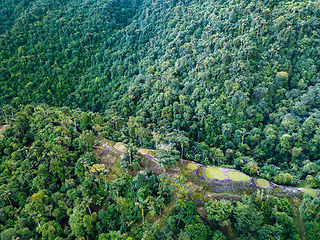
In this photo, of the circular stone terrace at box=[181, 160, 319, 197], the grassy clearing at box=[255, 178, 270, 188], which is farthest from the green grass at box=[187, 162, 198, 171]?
the grassy clearing at box=[255, 178, 270, 188]

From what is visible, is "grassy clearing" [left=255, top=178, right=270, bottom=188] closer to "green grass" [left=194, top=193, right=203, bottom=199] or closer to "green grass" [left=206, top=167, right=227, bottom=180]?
"green grass" [left=206, top=167, right=227, bottom=180]

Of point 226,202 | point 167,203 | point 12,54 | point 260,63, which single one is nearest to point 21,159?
point 167,203

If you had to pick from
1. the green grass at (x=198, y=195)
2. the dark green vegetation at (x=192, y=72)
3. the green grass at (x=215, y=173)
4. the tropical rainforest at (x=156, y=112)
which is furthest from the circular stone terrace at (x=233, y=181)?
the green grass at (x=198, y=195)

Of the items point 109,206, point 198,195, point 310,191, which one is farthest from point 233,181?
point 109,206

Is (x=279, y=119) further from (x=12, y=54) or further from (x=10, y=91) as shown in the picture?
(x=12, y=54)

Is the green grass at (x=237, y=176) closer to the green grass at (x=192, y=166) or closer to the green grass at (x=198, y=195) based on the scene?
the green grass at (x=192, y=166)

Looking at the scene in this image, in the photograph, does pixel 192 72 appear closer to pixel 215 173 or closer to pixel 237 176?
pixel 215 173
